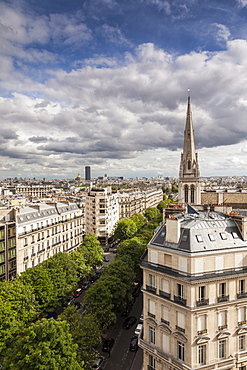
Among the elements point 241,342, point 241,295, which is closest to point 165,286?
point 241,295

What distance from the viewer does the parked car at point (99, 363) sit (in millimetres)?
29388

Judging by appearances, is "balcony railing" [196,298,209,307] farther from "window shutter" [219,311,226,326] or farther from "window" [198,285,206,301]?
"window shutter" [219,311,226,326]

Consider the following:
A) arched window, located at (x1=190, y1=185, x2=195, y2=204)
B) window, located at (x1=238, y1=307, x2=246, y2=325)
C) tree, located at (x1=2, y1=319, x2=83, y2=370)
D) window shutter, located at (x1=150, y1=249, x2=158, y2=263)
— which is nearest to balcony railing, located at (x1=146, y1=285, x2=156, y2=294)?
window shutter, located at (x1=150, y1=249, x2=158, y2=263)

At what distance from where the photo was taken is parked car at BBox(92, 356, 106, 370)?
1157 inches

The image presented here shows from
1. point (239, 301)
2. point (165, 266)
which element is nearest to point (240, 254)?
point (239, 301)

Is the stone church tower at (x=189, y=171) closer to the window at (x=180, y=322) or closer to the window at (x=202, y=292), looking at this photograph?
the window at (x=202, y=292)

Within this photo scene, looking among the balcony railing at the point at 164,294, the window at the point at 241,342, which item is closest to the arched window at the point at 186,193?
the window at the point at 241,342

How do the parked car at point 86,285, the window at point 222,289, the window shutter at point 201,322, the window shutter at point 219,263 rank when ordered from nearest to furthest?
the window shutter at point 201,322 < the window at point 222,289 < the window shutter at point 219,263 < the parked car at point 86,285

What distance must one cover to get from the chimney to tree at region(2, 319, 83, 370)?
12743 mm

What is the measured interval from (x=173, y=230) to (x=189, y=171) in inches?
2269

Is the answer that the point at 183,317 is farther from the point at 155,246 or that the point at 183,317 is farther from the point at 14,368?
the point at 14,368

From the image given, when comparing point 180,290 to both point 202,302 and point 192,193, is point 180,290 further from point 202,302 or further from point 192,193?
point 192,193

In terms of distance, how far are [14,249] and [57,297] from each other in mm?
12151

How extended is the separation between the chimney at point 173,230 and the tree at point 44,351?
41.8 feet
